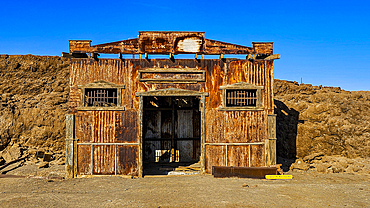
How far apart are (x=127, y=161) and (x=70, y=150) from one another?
275 centimetres

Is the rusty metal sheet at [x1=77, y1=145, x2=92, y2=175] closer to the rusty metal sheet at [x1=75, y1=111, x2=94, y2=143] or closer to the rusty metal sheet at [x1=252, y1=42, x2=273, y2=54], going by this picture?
the rusty metal sheet at [x1=75, y1=111, x2=94, y2=143]

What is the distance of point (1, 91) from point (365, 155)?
30.9m

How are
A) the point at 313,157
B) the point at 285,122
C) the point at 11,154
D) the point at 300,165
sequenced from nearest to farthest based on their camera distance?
1. the point at 300,165
2. the point at 313,157
3. the point at 11,154
4. the point at 285,122

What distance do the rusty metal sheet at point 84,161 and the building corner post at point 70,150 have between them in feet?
0.75

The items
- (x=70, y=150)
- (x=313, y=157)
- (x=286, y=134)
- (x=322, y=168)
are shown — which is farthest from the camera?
(x=286, y=134)

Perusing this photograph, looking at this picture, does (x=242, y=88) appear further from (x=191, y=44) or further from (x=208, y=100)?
(x=191, y=44)

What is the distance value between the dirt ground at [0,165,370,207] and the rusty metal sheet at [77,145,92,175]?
1.40 feet

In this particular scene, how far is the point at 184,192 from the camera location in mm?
8930

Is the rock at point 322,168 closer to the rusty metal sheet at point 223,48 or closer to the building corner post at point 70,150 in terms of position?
the rusty metal sheet at point 223,48

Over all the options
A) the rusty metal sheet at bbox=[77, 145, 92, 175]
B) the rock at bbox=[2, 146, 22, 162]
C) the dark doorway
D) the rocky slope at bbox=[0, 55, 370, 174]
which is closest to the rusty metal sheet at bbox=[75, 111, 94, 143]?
the rusty metal sheet at bbox=[77, 145, 92, 175]

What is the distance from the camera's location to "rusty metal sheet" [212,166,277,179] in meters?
11.1

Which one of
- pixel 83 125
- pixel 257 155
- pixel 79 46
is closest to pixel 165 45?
pixel 79 46

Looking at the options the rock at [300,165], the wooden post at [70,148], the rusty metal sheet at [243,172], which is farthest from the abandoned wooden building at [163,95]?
the rock at [300,165]

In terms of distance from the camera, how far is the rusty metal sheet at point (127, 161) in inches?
448
